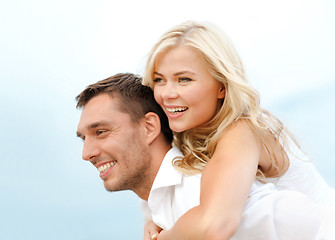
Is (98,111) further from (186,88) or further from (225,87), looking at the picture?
(225,87)

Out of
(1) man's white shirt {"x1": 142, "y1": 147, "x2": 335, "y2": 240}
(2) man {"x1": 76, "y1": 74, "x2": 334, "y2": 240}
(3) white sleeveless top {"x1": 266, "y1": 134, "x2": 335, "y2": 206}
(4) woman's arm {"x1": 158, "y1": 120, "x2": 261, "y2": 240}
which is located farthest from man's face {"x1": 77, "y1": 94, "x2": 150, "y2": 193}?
(3) white sleeveless top {"x1": 266, "y1": 134, "x2": 335, "y2": 206}

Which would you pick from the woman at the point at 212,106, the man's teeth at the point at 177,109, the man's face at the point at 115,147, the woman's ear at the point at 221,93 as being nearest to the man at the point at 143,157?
the man's face at the point at 115,147

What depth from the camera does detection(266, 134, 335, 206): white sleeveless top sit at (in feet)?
12.4

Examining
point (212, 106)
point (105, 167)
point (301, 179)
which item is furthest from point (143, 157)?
point (301, 179)

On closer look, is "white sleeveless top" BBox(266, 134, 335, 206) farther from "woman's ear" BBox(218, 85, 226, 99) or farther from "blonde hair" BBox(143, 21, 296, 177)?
"woman's ear" BBox(218, 85, 226, 99)

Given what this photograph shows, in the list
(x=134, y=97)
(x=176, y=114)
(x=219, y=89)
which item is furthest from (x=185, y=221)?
(x=134, y=97)

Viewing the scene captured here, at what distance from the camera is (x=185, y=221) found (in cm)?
262

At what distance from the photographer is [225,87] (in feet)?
11.4

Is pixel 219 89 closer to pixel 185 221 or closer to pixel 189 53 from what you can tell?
pixel 189 53

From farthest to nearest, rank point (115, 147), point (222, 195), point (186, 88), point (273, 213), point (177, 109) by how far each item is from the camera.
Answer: point (115, 147) < point (177, 109) < point (186, 88) < point (273, 213) < point (222, 195)

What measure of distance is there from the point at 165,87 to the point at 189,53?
0.34 m

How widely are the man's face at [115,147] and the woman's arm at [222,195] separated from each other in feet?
3.06

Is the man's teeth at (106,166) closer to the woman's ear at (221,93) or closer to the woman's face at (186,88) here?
the woman's face at (186,88)

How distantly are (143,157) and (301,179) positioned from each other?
4.97ft
